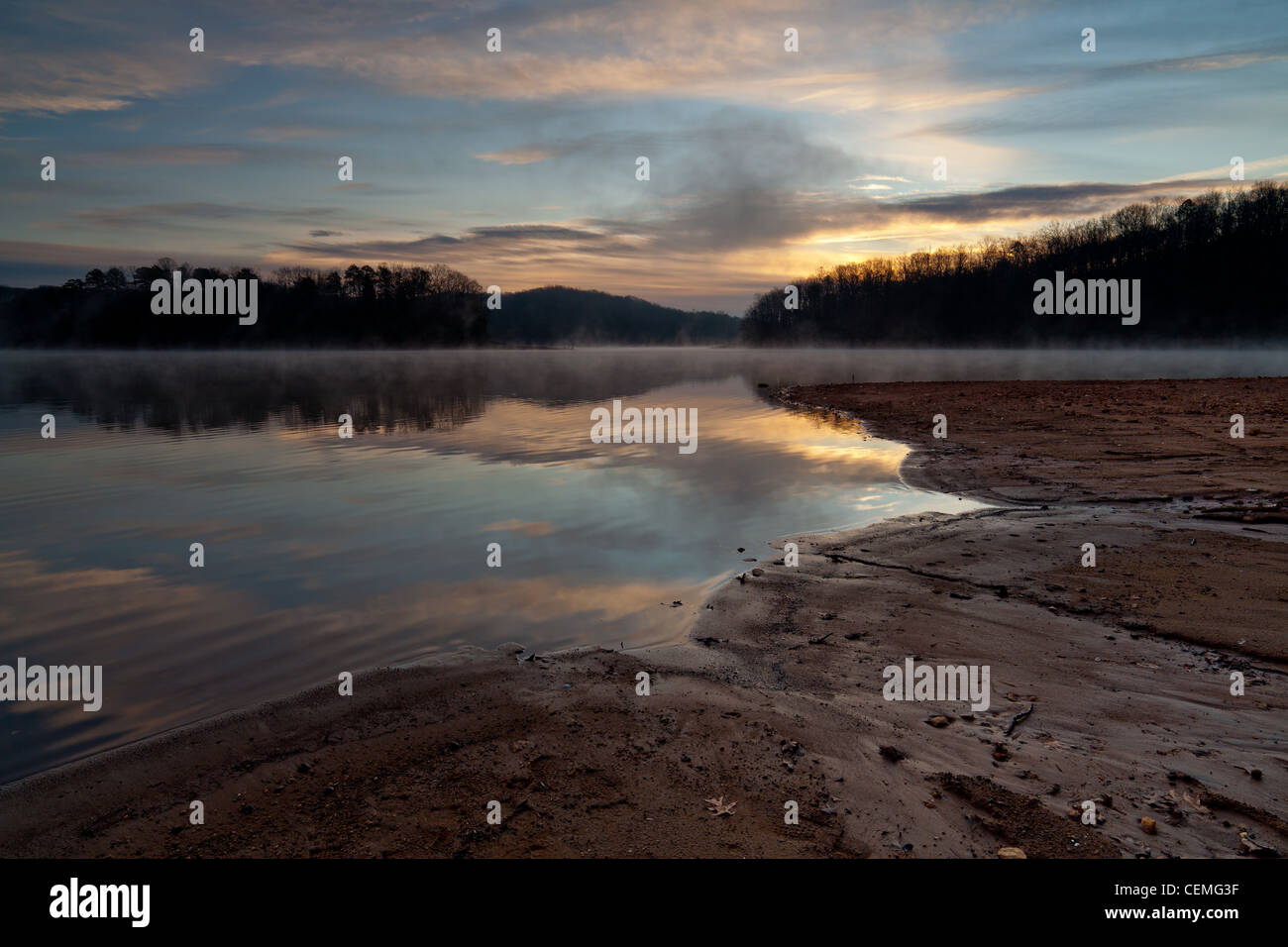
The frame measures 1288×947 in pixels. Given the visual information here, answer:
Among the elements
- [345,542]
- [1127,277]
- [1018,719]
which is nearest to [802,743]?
[1018,719]

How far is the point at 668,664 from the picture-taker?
664cm

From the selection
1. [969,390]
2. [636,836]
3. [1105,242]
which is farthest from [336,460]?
[1105,242]

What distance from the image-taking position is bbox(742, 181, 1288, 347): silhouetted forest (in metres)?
122

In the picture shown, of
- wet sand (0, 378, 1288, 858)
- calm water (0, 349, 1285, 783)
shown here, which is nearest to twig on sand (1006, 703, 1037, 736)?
wet sand (0, 378, 1288, 858)

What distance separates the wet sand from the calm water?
0.97 meters

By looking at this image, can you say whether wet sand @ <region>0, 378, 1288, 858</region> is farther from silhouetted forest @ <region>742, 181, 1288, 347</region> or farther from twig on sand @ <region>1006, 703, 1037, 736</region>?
silhouetted forest @ <region>742, 181, 1288, 347</region>

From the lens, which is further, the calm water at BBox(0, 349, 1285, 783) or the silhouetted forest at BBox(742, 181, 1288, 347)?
the silhouetted forest at BBox(742, 181, 1288, 347)

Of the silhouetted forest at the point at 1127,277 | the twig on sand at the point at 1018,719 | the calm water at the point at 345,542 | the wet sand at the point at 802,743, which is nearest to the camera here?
the wet sand at the point at 802,743

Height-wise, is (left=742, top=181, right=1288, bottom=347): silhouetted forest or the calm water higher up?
(left=742, top=181, right=1288, bottom=347): silhouetted forest

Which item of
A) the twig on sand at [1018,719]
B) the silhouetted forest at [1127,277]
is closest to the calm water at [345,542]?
the twig on sand at [1018,719]

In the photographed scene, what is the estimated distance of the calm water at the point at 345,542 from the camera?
7033mm

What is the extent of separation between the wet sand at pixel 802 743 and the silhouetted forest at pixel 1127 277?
14269 centimetres

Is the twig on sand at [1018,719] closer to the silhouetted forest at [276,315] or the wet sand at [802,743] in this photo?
the wet sand at [802,743]
